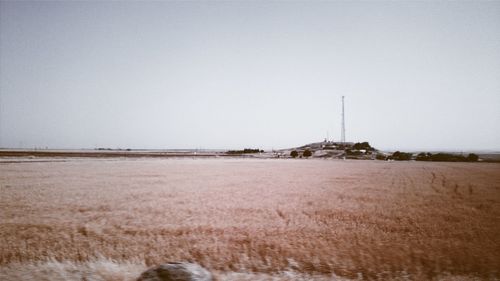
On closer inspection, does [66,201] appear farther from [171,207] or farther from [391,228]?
[391,228]

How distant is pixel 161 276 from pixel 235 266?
346 cm

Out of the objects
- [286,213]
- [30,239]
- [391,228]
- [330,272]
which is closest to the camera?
[330,272]

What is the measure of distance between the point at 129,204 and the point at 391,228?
55.6ft

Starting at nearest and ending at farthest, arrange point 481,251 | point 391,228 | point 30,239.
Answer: point 481,251 → point 30,239 → point 391,228

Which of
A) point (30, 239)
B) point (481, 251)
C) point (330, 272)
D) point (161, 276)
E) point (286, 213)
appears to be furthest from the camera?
point (286, 213)

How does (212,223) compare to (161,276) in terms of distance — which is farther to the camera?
(212,223)

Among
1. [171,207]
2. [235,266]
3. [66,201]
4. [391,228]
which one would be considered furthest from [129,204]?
[391,228]

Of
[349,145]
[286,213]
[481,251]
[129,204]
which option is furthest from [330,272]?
[349,145]

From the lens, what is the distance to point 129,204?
22062 millimetres

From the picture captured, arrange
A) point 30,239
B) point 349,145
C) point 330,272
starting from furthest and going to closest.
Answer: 1. point 349,145
2. point 30,239
3. point 330,272

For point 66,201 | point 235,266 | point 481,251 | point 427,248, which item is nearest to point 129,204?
point 66,201

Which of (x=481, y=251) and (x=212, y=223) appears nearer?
(x=481, y=251)

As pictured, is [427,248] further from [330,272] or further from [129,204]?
[129,204]

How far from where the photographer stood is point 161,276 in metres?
9.45
